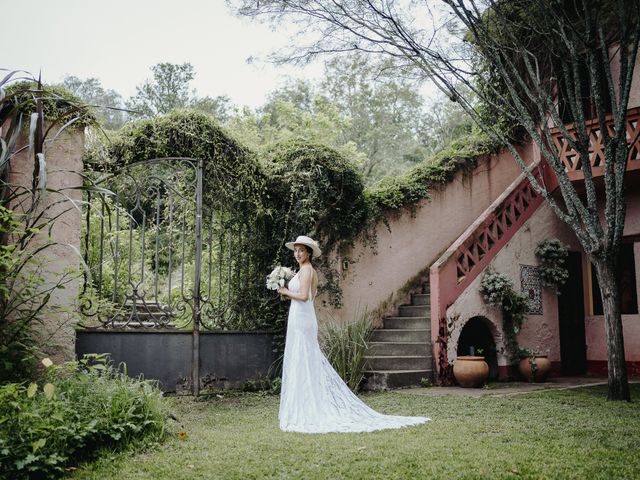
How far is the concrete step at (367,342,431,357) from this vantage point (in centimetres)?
977

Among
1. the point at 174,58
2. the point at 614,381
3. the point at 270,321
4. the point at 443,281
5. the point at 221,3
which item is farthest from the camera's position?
the point at 174,58

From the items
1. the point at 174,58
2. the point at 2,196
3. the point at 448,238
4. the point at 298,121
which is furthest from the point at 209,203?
the point at 174,58

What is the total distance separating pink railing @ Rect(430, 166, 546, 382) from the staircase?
0.30 m

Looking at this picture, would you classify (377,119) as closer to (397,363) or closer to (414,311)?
(414,311)

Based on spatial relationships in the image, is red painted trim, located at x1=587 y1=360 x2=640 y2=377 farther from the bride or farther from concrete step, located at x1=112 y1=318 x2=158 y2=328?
concrete step, located at x1=112 y1=318 x2=158 y2=328

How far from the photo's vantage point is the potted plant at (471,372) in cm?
912

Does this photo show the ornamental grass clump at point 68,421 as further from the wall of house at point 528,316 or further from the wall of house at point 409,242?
the wall of house at point 528,316

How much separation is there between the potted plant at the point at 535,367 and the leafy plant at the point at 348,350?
9.93 feet

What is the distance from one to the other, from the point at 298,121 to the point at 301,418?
19420mm

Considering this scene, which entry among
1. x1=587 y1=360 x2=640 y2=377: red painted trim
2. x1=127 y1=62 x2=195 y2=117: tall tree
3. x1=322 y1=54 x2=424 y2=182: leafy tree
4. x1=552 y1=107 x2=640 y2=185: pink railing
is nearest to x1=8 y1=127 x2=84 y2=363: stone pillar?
x1=552 y1=107 x2=640 y2=185: pink railing

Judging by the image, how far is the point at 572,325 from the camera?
1189 cm

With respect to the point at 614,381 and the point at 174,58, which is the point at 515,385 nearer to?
the point at 614,381

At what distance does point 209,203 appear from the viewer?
8.74 metres

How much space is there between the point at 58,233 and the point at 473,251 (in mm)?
6734
